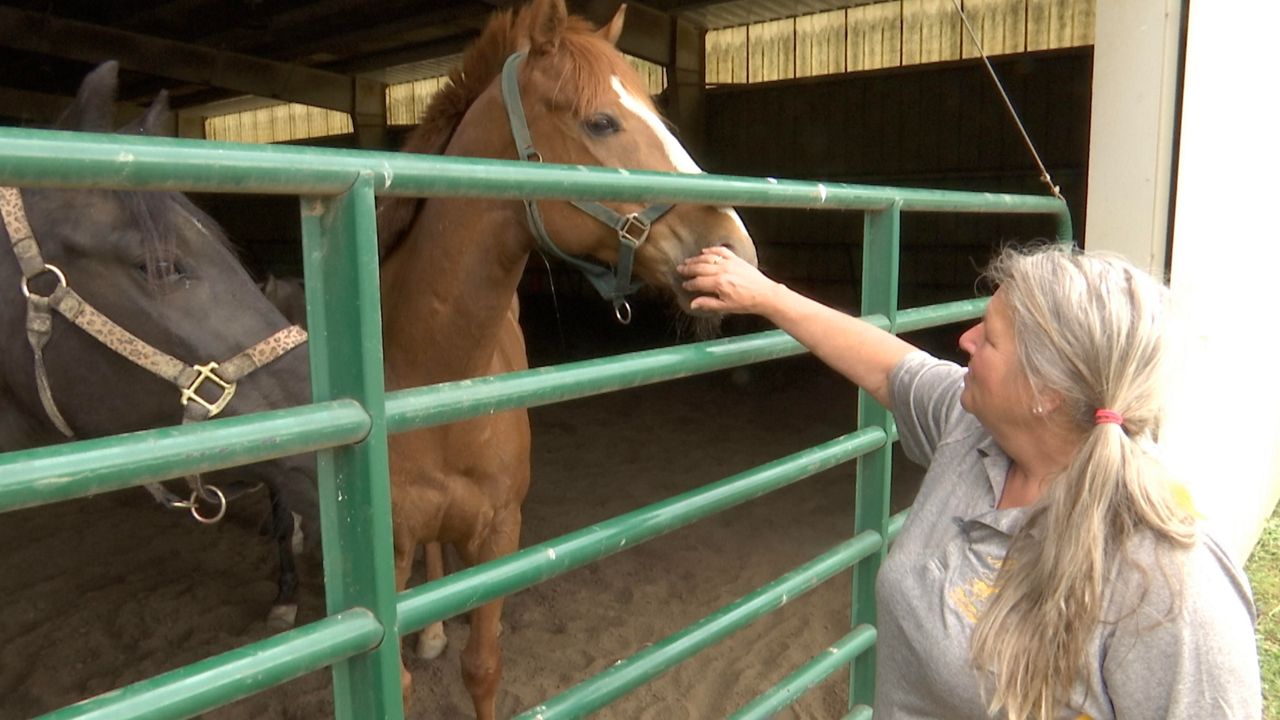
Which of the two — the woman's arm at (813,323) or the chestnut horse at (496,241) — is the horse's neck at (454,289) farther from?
the woman's arm at (813,323)

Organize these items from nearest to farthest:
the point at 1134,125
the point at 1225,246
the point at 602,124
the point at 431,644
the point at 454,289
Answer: the point at 602,124
the point at 454,289
the point at 1134,125
the point at 1225,246
the point at 431,644

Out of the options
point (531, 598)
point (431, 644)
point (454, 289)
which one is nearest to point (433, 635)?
point (431, 644)

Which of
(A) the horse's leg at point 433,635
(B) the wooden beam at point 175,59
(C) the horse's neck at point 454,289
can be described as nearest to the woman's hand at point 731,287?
(C) the horse's neck at point 454,289

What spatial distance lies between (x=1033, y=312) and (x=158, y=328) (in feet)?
4.47

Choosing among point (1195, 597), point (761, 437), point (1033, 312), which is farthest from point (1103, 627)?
point (761, 437)

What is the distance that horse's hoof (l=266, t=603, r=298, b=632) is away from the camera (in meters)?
3.53

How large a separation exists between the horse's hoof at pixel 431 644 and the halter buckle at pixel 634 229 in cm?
200

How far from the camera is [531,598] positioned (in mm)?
3703

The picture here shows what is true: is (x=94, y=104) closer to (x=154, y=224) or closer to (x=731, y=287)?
(x=154, y=224)

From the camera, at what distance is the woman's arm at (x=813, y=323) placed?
1482 mm

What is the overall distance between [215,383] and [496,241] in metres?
0.74

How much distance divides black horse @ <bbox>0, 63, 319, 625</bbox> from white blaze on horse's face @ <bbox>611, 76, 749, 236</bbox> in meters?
0.82

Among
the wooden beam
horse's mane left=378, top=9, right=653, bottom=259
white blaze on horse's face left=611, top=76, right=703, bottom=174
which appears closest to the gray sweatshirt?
white blaze on horse's face left=611, top=76, right=703, bottom=174

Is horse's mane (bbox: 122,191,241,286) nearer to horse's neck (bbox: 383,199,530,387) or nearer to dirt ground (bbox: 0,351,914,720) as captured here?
horse's neck (bbox: 383,199,530,387)
